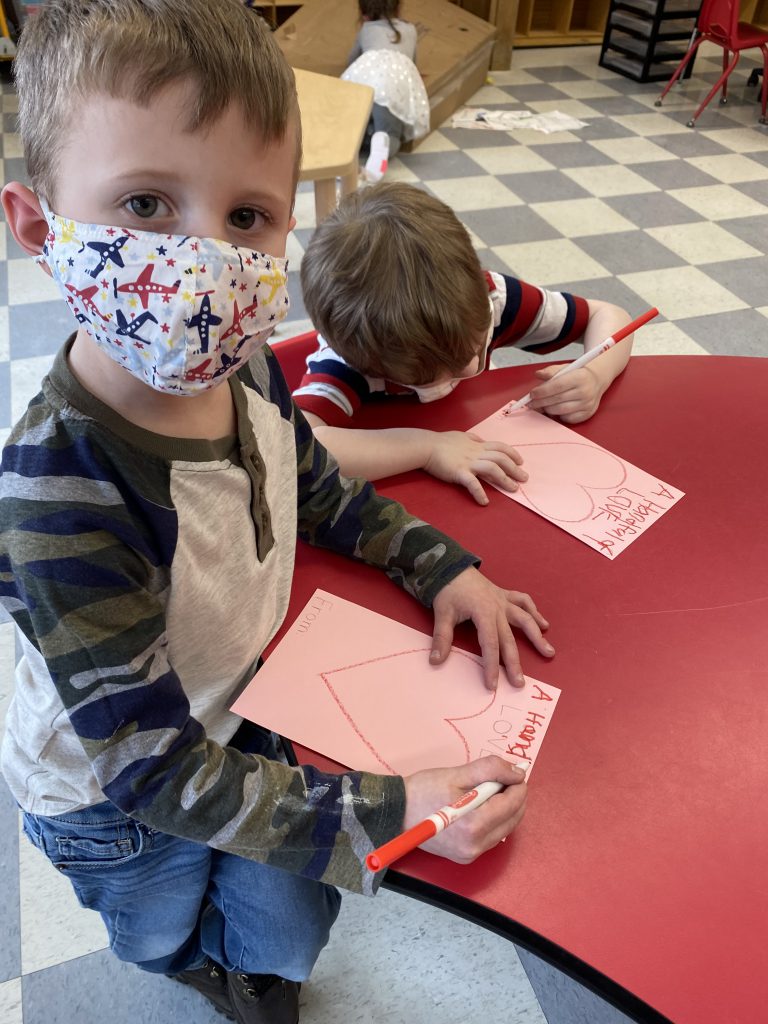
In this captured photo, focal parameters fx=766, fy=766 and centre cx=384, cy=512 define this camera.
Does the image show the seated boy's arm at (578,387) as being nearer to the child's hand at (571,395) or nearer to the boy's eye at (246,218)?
the child's hand at (571,395)

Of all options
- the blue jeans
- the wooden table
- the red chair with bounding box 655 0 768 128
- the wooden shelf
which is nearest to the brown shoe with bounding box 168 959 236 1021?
the blue jeans

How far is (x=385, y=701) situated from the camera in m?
0.64

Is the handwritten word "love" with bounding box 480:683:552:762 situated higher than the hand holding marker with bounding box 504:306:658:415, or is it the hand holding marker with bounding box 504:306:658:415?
the hand holding marker with bounding box 504:306:658:415

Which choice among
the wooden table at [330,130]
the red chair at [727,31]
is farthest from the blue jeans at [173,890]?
the red chair at [727,31]

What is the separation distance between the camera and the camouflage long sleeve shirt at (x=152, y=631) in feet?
1.68

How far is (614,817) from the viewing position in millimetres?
559

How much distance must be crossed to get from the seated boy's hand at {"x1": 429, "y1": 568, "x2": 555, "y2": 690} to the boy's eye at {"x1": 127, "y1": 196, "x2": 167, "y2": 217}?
1.30 feet

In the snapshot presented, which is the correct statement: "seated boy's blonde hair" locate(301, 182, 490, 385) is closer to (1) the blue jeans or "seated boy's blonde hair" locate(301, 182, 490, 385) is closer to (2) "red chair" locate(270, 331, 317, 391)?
(2) "red chair" locate(270, 331, 317, 391)

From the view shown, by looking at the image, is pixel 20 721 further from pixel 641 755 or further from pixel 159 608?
pixel 641 755

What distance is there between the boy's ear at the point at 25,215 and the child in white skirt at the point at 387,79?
9.18 feet

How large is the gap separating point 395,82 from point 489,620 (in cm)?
308

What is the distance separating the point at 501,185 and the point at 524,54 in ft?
7.42

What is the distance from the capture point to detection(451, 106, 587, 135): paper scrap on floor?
3723 millimetres

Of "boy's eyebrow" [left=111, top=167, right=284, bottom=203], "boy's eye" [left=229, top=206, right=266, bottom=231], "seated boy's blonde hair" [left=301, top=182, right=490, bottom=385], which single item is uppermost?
"boy's eyebrow" [left=111, top=167, right=284, bottom=203]
